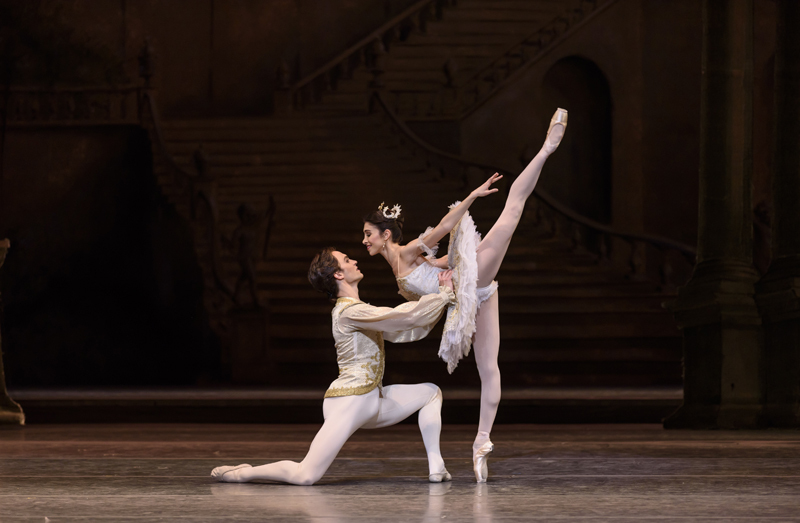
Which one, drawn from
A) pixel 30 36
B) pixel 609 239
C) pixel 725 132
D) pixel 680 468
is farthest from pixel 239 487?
pixel 30 36

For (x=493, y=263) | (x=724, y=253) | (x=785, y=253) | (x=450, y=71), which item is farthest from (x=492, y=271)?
(x=450, y=71)

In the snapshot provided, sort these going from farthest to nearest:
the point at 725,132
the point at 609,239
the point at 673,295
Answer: the point at 609,239 → the point at 673,295 → the point at 725,132

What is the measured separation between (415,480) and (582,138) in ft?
46.7

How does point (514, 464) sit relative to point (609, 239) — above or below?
below

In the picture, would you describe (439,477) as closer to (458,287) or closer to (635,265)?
(458,287)

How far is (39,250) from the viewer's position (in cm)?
1620

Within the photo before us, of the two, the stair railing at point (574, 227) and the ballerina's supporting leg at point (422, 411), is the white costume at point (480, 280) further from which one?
the stair railing at point (574, 227)

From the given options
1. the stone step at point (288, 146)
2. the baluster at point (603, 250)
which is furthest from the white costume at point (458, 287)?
the stone step at point (288, 146)

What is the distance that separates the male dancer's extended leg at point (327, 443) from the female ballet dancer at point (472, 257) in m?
0.50

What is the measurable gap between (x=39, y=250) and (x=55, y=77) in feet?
10.7

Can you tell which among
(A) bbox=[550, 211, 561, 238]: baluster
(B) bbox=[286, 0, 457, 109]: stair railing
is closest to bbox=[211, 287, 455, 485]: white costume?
(A) bbox=[550, 211, 561, 238]: baluster

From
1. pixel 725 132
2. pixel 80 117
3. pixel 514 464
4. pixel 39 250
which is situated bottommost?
pixel 514 464

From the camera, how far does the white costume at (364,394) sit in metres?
4.52

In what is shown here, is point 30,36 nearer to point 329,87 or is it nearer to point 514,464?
point 329,87
